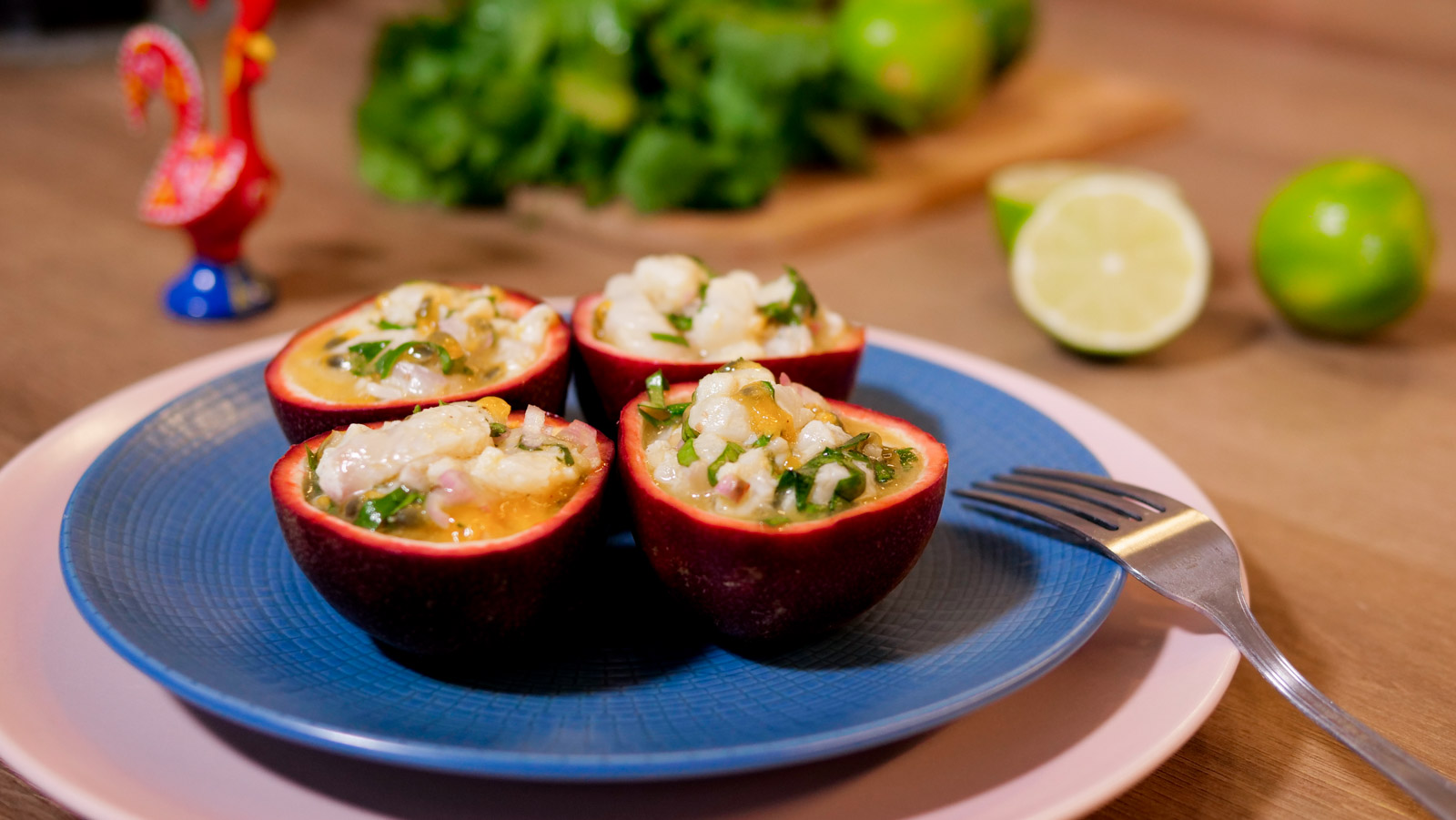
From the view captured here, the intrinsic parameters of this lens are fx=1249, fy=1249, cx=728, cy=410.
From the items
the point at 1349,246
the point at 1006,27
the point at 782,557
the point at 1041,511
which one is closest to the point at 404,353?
the point at 782,557

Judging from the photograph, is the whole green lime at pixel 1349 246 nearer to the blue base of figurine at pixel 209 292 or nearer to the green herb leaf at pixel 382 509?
the green herb leaf at pixel 382 509

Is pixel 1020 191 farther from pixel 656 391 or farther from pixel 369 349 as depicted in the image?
pixel 369 349

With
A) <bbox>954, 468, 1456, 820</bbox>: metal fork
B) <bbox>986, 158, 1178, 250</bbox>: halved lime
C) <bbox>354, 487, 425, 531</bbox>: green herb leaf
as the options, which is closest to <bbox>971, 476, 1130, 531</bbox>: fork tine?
<bbox>954, 468, 1456, 820</bbox>: metal fork

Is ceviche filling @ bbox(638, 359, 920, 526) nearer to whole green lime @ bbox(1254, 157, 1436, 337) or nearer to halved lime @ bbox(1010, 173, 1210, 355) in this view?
halved lime @ bbox(1010, 173, 1210, 355)

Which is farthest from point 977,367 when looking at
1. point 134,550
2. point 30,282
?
point 30,282

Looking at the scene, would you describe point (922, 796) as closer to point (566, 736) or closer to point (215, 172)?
point (566, 736)

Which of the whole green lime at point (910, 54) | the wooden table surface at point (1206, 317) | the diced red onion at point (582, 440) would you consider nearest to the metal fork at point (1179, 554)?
the wooden table surface at point (1206, 317)

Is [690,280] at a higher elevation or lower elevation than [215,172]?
higher
